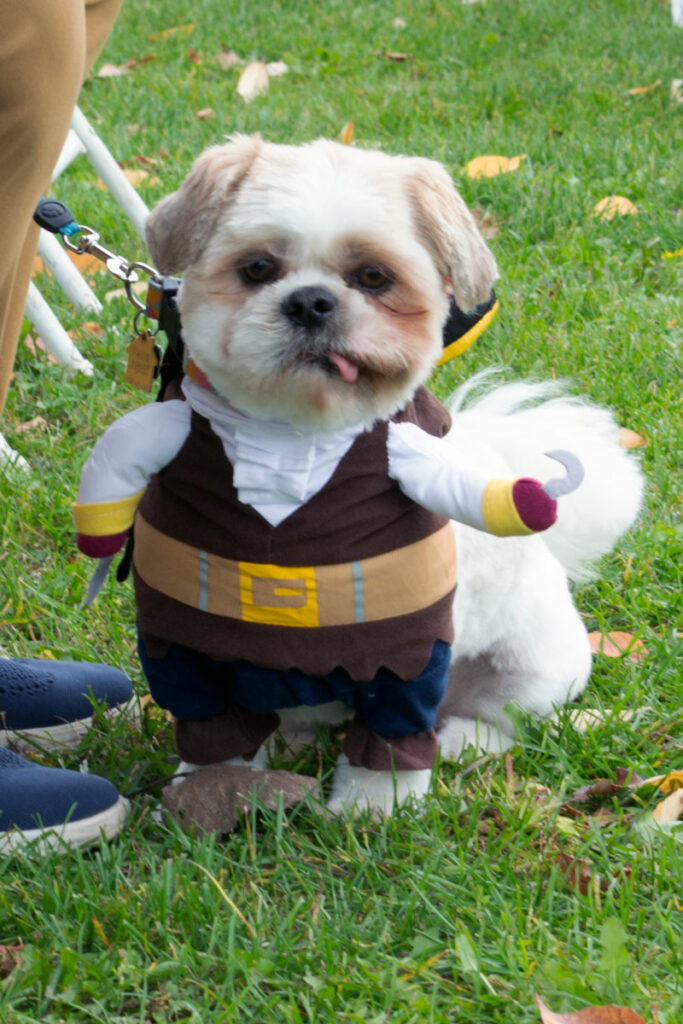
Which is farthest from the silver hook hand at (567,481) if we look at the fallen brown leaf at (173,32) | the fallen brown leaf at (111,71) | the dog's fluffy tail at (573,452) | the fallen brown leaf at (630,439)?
the fallen brown leaf at (173,32)

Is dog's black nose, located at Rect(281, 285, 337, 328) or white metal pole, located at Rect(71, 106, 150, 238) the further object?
white metal pole, located at Rect(71, 106, 150, 238)

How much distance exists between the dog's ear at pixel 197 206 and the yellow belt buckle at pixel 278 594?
0.46m

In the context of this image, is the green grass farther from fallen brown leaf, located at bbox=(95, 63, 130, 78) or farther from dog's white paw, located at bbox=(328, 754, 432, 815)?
fallen brown leaf, located at bbox=(95, 63, 130, 78)

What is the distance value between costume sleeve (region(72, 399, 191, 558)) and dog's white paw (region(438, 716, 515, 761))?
77 cm

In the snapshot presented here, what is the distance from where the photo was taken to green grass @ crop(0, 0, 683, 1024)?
158 centimetres

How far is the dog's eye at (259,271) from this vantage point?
1.57 meters

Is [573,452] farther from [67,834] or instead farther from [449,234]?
[67,834]

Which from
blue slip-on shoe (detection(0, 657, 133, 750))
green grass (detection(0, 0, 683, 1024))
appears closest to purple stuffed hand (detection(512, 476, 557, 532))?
green grass (detection(0, 0, 683, 1024))

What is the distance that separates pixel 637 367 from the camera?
131 inches

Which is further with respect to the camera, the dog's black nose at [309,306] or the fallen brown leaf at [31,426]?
the fallen brown leaf at [31,426]

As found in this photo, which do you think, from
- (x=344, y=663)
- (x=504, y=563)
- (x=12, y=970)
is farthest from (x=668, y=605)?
(x=12, y=970)

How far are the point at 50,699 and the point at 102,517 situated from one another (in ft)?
2.09

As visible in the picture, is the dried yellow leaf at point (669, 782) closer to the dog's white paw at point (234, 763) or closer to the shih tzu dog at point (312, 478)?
the shih tzu dog at point (312, 478)

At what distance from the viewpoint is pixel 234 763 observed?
6.50ft
